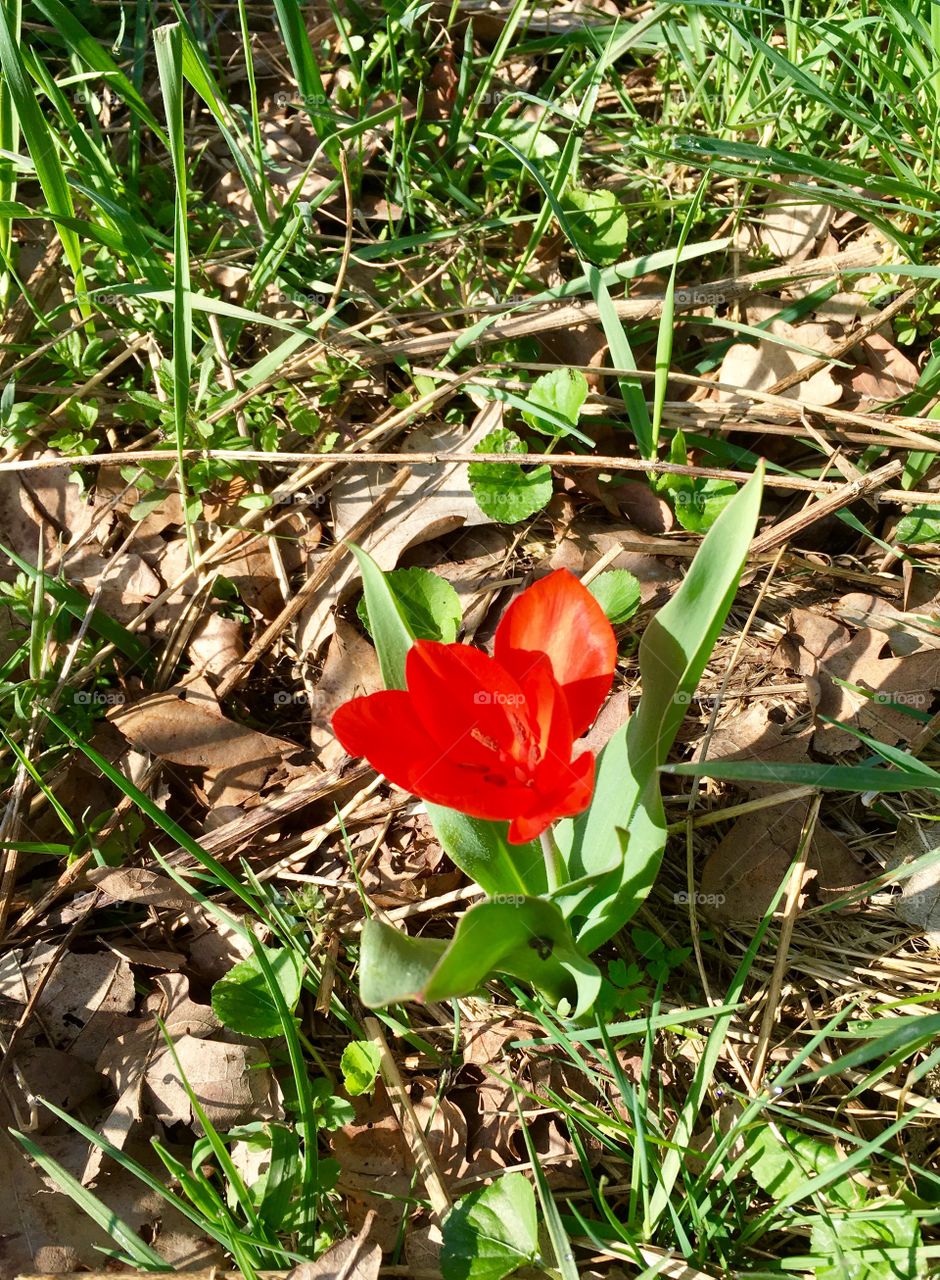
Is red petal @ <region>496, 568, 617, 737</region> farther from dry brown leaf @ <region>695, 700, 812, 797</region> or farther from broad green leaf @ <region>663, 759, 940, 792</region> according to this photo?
dry brown leaf @ <region>695, 700, 812, 797</region>

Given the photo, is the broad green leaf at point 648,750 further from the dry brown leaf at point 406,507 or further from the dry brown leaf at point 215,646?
the dry brown leaf at point 215,646

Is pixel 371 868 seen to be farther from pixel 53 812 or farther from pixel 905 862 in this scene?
pixel 905 862

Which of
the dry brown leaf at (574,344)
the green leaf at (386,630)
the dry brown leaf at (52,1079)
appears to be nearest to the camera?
the green leaf at (386,630)

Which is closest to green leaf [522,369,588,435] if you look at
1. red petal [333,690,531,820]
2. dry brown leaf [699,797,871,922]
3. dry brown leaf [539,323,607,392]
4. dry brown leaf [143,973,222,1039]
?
dry brown leaf [539,323,607,392]

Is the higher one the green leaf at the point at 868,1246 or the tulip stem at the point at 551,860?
the tulip stem at the point at 551,860

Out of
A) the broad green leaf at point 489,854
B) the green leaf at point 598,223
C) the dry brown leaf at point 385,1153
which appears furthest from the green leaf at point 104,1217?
the green leaf at point 598,223

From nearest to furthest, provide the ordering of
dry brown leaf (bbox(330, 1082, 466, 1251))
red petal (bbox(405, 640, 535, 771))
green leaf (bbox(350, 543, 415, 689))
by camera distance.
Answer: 1. red petal (bbox(405, 640, 535, 771))
2. green leaf (bbox(350, 543, 415, 689))
3. dry brown leaf (bbox(330, 1082, 466, 1251))

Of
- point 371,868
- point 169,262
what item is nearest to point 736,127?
point 169,262

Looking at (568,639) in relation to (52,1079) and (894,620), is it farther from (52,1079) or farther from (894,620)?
(52,1079)
